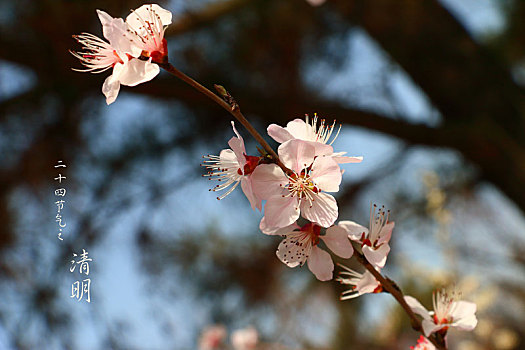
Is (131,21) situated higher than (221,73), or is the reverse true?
(221,73)

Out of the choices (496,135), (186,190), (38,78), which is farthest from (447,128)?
(38,78)

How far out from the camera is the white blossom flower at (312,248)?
0.31 m

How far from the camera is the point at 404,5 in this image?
4.49 ft

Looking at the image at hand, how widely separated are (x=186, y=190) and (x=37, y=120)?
15.8 inches

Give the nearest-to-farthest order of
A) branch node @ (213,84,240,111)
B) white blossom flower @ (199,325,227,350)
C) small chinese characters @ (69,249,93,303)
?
branch node @ (213,84,240,111), small chinese characters @ (69,249,93,303), white blossom flower @ (199,325,227,350)

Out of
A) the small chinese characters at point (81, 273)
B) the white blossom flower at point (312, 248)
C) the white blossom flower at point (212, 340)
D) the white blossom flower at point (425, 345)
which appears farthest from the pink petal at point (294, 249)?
the white blossom flower at point (212, 340)

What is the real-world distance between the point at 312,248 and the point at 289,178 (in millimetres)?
63

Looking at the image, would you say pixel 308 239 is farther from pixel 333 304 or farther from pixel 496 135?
pixel 333 304

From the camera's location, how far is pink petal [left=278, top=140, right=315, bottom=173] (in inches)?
11.5

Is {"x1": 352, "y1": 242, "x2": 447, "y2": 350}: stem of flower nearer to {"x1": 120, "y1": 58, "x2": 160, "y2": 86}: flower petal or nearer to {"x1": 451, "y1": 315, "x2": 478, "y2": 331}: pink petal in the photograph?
{"x1": 451, "y1": 315, "x2": 478, "y2": 331}: pink petal

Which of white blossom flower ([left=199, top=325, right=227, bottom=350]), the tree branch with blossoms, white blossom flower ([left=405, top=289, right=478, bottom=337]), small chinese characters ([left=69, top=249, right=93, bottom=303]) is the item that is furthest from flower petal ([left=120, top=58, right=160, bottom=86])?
white blossom flower ([left=199, top=325, right=227, bottom=350])

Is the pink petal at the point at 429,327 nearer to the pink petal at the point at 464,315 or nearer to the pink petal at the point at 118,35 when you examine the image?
the pink petal at the point at 464,315

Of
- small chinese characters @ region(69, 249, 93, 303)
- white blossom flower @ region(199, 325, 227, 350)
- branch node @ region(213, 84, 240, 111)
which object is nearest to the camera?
branch node @ region(213, 84, 240, 111)

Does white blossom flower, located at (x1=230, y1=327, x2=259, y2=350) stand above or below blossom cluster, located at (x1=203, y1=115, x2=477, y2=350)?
below
